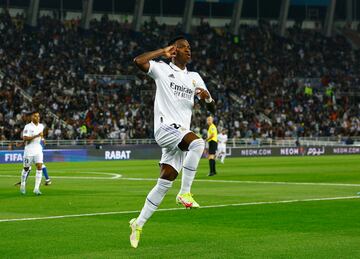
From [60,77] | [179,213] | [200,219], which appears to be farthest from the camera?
[60,77]

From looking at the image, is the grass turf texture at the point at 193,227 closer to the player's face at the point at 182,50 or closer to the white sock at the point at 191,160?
the white sock at the point at 191,160

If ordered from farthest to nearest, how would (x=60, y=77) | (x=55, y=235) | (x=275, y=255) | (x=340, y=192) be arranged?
(x=60, y=77), (x=340, y=192), (x=55, y=235), (x=275, y=255)

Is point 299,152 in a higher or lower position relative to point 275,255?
lower

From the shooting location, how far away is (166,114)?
12633 mm

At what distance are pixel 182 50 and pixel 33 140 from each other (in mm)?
13163

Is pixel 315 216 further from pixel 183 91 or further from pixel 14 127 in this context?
pixel 14 127

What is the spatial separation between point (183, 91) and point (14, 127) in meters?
40.4

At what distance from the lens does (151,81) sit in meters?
65.8

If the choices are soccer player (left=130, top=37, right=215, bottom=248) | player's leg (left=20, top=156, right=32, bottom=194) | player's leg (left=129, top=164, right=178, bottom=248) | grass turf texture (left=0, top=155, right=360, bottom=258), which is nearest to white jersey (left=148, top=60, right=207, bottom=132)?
soccer player (left=130, top=37, right=215, bottom=248)

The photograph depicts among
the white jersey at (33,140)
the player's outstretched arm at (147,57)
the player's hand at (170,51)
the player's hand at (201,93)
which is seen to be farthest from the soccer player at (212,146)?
the player's outstretched arm at (147,57)

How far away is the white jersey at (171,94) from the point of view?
12.6 meters

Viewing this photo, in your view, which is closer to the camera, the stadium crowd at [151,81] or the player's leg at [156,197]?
the player's leg at [156,197]

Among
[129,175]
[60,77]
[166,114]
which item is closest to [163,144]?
[166,114]

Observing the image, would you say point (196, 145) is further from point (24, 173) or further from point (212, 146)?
point (212, 146)
